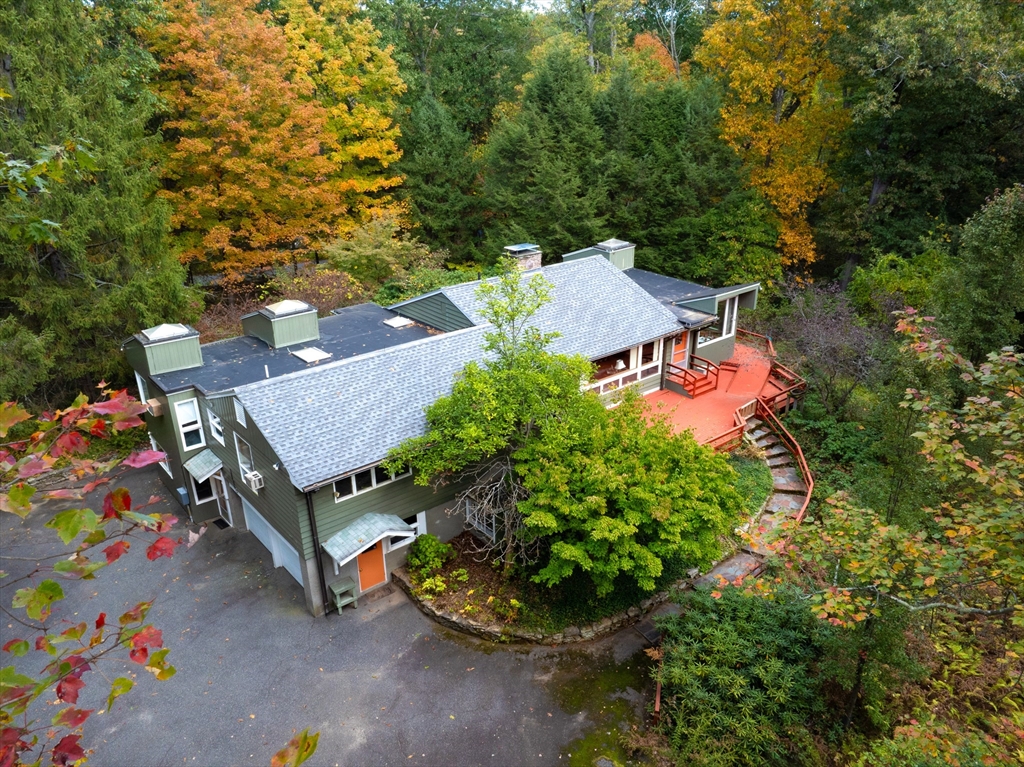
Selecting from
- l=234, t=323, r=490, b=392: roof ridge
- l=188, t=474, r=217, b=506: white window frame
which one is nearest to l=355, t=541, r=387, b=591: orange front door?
l=234, t=323, r=490, b=392: roof ridge

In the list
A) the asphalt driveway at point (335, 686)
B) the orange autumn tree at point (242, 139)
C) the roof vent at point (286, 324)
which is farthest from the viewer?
the orange autumn tree at point (242, 139)

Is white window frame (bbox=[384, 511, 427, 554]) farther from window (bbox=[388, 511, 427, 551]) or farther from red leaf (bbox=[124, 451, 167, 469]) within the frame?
red leaf (bbox=[124, 451, 167, 469])

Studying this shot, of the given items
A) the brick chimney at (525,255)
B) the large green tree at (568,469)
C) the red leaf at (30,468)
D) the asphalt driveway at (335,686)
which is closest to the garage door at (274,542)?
the asphalt driveway at (335,686)

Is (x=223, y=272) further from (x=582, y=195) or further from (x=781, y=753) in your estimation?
(x=781, y=753)

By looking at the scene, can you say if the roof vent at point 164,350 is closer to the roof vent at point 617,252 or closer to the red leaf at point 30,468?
the red leaf at point 30,468

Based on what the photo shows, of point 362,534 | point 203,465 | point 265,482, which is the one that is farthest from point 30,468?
point 203,465

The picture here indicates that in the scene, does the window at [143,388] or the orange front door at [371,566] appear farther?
the window at [143,388]

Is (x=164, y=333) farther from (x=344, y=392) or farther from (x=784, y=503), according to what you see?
(x=784, y=503)

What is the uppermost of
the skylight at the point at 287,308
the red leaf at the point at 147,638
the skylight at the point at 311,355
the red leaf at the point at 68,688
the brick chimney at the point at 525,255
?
the red leaf at the point at 147,638
